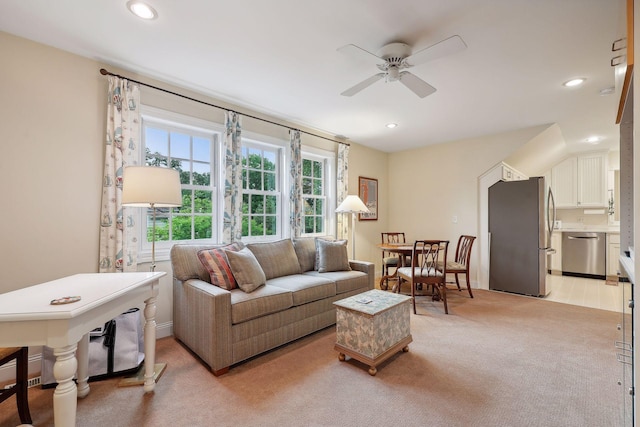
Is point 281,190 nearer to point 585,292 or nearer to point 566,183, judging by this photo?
point 585,292

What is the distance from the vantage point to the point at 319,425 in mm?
1612

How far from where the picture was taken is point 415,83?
241 cm

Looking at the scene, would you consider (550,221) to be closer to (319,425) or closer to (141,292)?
(319,425)

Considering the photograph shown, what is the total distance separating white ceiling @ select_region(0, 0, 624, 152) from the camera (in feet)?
6.17

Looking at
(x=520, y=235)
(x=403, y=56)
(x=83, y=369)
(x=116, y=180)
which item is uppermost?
(x=403, y=56)

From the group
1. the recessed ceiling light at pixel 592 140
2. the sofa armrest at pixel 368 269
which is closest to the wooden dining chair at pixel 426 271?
the sofa armrest at pixel 368 269

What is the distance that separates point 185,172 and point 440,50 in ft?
8.99

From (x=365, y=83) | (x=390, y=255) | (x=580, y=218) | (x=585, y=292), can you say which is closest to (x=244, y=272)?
(x=365, y=83)

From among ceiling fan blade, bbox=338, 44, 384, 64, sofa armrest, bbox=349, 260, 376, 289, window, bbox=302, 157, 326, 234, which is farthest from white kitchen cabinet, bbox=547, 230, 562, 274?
ceiling fan blade, bbox=338, 44, 384, 64

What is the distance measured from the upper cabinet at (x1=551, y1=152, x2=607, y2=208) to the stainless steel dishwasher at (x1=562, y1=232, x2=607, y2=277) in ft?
2.54

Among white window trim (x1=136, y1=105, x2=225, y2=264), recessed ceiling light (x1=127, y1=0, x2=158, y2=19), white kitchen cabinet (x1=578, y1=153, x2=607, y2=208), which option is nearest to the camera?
recessed ceiling light (x1=127, y1=0, x2=158, y2=19)

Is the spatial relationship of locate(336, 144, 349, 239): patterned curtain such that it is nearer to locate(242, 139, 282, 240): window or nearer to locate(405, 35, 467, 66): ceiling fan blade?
locate(242, 139, 282, 240): window

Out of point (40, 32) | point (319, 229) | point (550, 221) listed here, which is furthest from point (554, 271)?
point (40, 32)

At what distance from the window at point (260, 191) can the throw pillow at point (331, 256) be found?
0.78 meters
